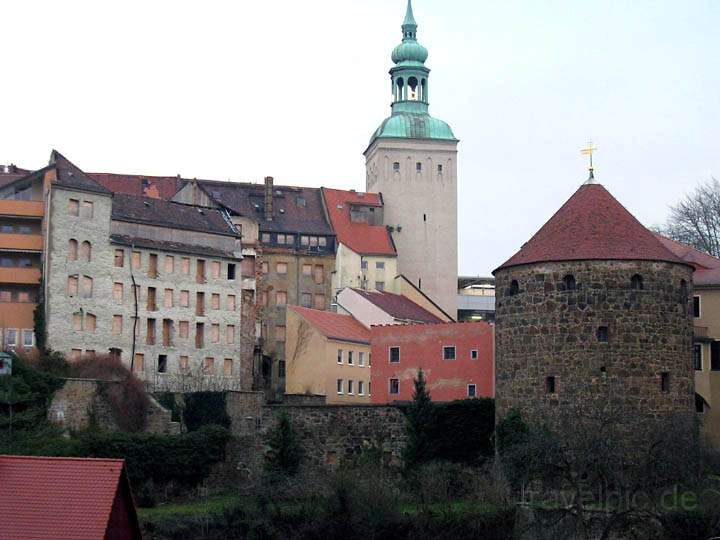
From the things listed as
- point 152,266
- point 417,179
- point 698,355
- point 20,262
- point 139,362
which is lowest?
point 698,355

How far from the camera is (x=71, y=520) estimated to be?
123 ft

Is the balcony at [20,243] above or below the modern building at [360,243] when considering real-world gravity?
below

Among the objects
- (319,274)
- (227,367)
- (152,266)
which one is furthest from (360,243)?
(152,266)

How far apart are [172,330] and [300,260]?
2071 centimetres

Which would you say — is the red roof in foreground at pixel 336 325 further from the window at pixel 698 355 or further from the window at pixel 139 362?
the window at pixel 698 355

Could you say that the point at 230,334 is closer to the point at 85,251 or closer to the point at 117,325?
the point at 117,325

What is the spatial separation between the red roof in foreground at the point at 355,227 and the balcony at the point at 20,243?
2834 cm

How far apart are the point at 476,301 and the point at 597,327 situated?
2447 inches

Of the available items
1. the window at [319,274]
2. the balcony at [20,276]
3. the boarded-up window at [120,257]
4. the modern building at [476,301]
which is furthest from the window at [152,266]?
the modern building at [476,301]

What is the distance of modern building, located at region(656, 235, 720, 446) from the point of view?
212 ft

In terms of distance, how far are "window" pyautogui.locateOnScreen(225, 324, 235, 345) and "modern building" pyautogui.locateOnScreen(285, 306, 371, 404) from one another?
286 cm

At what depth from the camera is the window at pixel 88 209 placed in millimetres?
74688

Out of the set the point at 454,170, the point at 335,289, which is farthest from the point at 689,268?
the point at 454,170

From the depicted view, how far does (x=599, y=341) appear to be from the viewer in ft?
186
